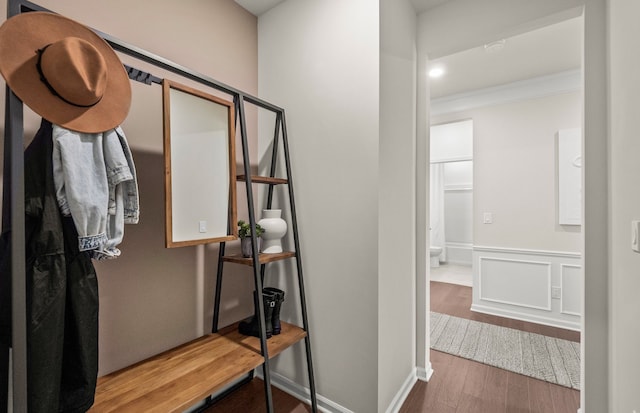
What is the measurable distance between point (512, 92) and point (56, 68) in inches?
158

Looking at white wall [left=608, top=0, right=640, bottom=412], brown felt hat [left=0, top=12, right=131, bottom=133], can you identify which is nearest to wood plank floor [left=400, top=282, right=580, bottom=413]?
white wall [left=608, top=0, right=640, bottom=412]

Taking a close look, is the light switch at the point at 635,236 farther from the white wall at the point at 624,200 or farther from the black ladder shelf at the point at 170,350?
the black ladder shelf at the point at 170,350

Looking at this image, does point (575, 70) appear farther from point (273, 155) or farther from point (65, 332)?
point (65, 332)

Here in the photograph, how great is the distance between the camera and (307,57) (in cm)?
178

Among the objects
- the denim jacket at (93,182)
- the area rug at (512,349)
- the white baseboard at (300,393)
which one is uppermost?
the denim jacket at (93,182)

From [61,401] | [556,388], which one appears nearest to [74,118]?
[61,401]

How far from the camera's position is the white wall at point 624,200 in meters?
1.11

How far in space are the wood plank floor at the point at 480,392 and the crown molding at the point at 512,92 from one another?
114 inches

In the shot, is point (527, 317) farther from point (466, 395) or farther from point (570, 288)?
point (466, 395)

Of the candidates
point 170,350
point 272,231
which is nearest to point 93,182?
point 272,231

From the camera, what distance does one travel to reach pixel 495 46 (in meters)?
2.54

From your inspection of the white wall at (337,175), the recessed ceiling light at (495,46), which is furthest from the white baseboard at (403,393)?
the recessed ceiling light at (495,46)

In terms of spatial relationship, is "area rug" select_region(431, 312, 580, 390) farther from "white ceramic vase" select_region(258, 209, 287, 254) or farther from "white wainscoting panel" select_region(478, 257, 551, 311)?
"white ceramic vase" select_region(258, 209, 287, 254)

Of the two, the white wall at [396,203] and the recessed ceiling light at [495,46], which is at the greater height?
the recessed ceiling light at [495,46]
